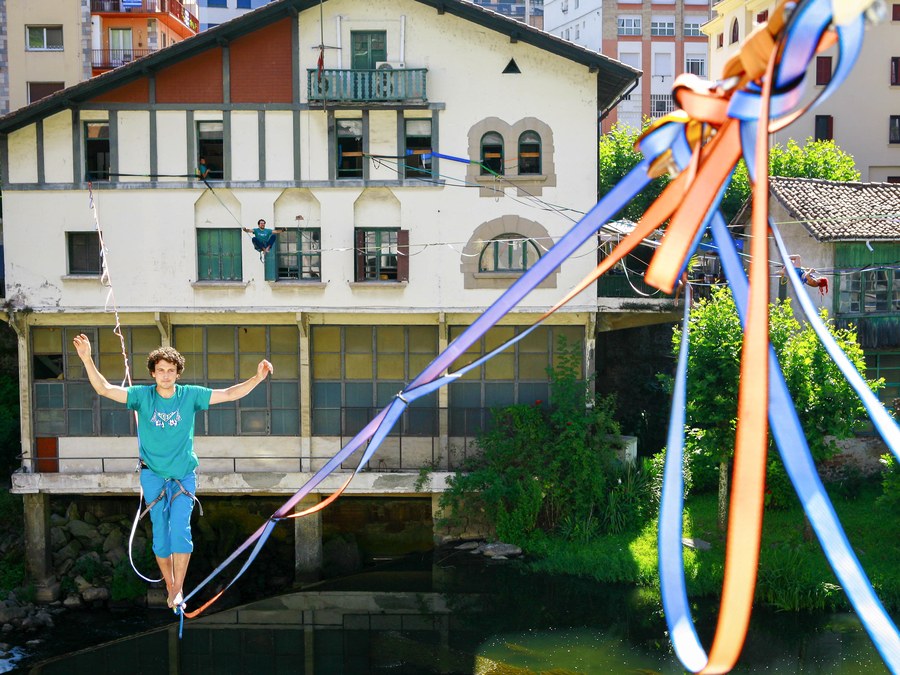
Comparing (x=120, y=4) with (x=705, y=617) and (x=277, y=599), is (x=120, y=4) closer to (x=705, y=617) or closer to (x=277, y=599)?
(x=277, y=599)

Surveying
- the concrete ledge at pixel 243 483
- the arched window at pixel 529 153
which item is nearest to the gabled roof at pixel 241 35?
the arched window at pixel 529 153

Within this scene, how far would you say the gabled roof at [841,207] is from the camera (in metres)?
25.3

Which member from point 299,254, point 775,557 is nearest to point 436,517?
point 299,254

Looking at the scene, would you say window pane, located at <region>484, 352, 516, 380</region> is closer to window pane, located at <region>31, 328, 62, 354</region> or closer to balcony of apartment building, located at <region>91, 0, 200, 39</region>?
window pane, located at <region>31, 328, 62, 354</region>

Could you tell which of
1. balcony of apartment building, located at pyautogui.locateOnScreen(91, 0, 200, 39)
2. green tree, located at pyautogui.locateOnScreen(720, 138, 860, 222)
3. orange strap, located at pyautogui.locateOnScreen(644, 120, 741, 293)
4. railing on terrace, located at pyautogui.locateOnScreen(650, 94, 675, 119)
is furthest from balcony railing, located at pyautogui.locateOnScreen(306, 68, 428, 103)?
railing on terrace, located at pyautogui.locateOnScreen(650, 94, 675, 119)

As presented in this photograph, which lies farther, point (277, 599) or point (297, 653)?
point (277, 599)

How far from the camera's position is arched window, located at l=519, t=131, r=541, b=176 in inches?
936

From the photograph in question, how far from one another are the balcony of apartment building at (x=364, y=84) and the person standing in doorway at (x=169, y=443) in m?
14.6

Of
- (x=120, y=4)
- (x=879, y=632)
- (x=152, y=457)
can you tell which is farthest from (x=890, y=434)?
(x=120, y=4)

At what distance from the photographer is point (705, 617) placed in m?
20.2

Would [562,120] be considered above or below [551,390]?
above

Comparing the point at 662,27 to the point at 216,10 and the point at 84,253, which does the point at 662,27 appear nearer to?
the point at 216,10

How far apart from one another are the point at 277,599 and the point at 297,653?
258 centimetres

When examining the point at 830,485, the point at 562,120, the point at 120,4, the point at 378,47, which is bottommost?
the point at 830,485
